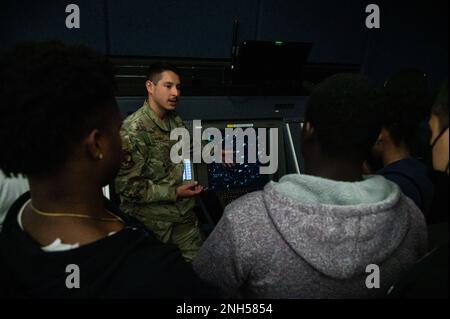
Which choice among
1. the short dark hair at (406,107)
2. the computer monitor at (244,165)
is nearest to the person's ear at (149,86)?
the computer monitor at (244,165)

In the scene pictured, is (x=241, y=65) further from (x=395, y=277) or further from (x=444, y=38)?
(x=395, y=277)

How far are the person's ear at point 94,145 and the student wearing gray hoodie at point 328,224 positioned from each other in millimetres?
250

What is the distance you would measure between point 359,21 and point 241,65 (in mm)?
1066

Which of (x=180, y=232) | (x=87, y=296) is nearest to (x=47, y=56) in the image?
(x=87, y=296)

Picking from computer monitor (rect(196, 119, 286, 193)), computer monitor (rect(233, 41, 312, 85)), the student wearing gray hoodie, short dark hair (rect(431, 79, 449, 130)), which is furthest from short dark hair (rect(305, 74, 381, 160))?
computer monitor (rect(233, 41, 312, 85))

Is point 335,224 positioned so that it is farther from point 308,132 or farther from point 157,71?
point 157,71

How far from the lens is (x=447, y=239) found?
508mm

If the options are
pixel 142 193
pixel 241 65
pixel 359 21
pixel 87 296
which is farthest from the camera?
pixel 359 21

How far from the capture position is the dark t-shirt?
819 mm

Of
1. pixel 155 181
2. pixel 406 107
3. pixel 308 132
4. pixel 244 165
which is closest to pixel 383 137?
pixel 406 107

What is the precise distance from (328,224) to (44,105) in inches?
19.2

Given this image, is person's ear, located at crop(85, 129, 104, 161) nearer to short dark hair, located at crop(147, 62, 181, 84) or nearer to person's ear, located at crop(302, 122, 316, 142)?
person's ear, located at crop(302, 122, 316, 142)

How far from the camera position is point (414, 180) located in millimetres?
841

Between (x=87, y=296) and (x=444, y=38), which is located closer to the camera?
(x=87, y=296)
